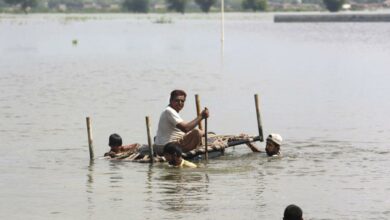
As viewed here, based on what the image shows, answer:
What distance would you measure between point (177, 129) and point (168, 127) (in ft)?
0.55

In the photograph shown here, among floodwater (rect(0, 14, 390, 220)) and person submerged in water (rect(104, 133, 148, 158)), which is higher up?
person submerged in water (rect(104, 133, 148, 158))

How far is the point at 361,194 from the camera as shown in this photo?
19.7m

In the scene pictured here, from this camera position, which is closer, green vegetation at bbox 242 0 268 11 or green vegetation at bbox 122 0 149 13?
green vegetation at bbox 242 0 268 11

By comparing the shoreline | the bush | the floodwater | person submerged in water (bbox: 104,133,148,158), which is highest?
person submerged in water (bbox: 104,133,148,158)

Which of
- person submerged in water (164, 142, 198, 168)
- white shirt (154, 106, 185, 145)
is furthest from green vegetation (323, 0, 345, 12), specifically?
person submerged in water (164, 142, 198, 168)

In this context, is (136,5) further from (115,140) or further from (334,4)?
(115,140)

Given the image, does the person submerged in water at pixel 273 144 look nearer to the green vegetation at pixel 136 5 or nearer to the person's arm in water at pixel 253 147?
the person's arm in water at pixel 253 147

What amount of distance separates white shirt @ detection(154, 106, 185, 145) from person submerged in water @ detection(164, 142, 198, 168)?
0.23 m

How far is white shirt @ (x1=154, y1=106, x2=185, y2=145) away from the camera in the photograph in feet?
70.5

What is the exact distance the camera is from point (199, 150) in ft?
72.5

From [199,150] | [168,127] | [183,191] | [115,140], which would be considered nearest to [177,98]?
[168,127]

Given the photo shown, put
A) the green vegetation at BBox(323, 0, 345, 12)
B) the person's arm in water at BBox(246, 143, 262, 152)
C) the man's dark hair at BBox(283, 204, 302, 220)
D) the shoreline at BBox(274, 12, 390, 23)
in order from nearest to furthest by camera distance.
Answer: the man's dark hair at BBox(283, 204, 302, 220)
the person's arm in water at BBox(246, 143, 262, 152)
the shoreline at BBox(274, 12, 390, 23)
the green vegetation at BBox(323, 0, 345, 12)

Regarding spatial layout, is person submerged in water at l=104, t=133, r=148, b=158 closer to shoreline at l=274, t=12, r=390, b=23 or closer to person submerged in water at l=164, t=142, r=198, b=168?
person submerged in water at l=164, t=142, r=198, b=168

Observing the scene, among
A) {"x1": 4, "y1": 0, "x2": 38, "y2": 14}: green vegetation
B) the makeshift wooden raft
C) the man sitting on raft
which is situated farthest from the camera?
{"x1": 4, "y1": 0, "x2": 38, "y2": 14}: green vegetation
